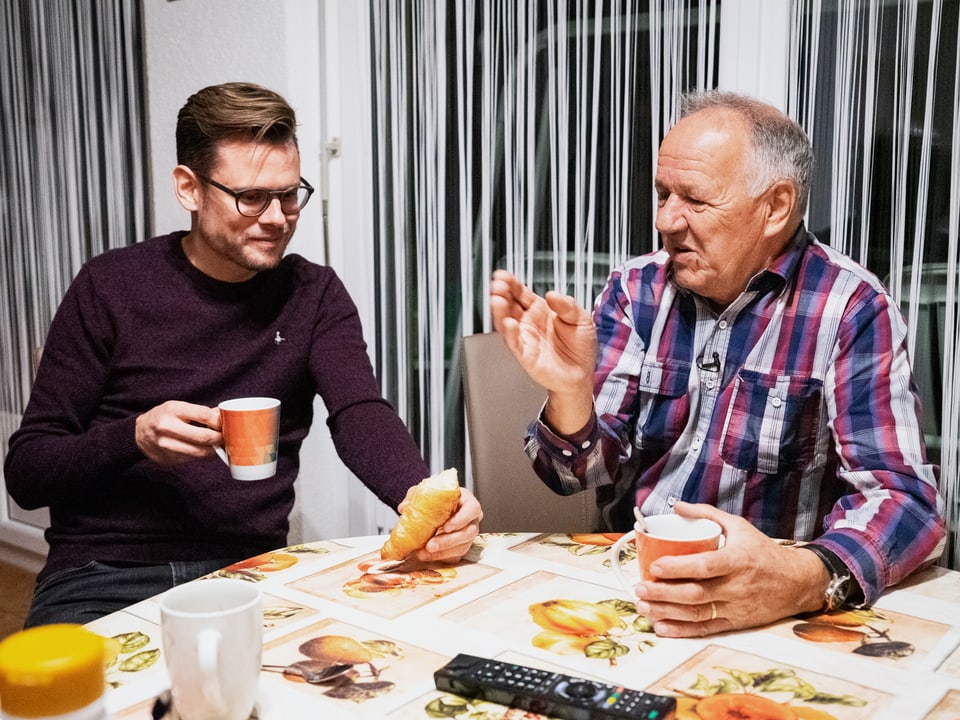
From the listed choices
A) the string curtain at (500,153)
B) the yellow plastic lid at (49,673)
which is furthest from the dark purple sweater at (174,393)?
the yellow plastic lid at (49,673)

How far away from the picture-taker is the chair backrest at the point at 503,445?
187 cm

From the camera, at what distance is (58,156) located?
3342 mm

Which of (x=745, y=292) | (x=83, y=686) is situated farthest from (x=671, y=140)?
(x=83, y=686)

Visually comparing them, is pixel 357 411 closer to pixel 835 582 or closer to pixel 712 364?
pixel 712 364

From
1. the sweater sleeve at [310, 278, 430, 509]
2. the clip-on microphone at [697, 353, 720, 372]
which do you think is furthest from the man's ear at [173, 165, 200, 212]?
the clip-on microphone at [697, 353, 720, 372]

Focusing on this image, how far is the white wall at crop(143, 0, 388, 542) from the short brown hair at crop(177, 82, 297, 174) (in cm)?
76

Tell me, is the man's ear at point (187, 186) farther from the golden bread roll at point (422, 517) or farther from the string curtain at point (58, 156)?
the string curtain at point (58, 156)

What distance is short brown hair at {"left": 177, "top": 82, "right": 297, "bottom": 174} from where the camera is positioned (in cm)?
178

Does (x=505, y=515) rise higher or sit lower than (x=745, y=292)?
lower

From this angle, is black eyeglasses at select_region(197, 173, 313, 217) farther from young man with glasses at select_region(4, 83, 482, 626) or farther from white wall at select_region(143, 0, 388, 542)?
white wall at select_region(143, 0, 388, 542)

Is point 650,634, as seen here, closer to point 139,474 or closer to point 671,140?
point 671,140

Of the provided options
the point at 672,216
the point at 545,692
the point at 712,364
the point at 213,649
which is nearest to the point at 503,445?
the point at 712,364

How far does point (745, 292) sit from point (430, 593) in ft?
2.61

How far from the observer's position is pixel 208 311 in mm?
1816
